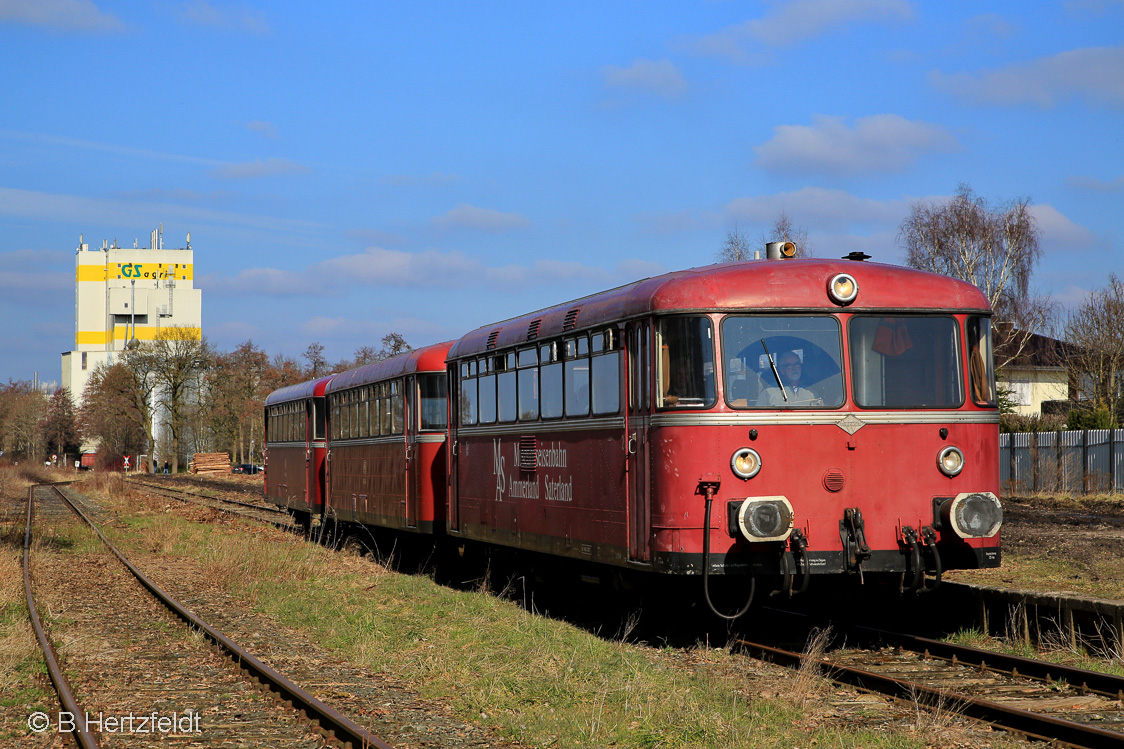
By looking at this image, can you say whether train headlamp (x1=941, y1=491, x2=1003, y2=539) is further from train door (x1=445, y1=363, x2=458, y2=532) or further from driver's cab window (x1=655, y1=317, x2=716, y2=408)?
train door (x1=445, y1=363, x2=458, y2=532)

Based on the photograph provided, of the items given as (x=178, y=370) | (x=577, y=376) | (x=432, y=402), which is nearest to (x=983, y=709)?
(x=577, y=376)

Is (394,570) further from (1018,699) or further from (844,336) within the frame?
(1018,699)

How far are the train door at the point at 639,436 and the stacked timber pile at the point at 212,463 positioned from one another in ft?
210

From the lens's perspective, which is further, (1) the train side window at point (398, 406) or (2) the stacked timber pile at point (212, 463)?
(2) the stacked timber pile at point (212, 463)

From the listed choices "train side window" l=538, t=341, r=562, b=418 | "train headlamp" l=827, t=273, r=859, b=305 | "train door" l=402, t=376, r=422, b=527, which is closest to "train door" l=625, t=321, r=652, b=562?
"train headlamp" l=827, t=273, r=859, b=305

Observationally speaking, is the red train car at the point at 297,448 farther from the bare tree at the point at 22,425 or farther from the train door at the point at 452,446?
the bare tree at the point at 22,425

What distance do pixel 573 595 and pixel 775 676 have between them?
5257mm

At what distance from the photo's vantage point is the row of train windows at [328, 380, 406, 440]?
675 inches

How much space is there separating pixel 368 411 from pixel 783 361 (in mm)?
10679

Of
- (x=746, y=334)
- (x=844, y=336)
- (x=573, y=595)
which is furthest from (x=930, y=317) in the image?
(x=573, y=595)

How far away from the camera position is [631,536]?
1000cm

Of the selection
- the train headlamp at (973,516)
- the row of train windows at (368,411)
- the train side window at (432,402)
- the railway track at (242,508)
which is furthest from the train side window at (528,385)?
the railway track at (242,508)

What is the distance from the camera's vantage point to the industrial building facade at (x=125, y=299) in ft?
324

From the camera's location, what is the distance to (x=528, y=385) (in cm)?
1232
